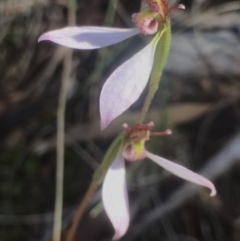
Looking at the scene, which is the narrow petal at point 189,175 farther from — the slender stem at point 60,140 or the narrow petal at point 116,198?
the slender stem at point 60,140

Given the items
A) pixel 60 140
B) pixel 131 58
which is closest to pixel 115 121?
pixel 60 140

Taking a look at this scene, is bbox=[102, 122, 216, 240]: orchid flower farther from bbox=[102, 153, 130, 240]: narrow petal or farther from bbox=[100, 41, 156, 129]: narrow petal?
bbox=[100, 41, 156, 129]: narrow petal

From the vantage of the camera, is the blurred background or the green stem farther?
the blurred background

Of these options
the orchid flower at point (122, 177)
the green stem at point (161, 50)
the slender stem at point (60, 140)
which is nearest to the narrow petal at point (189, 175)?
the orchid flower at point (122, 177)

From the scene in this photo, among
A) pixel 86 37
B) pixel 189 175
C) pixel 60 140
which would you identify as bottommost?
pixel 189 175

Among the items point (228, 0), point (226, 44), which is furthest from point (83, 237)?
point (228, 0)

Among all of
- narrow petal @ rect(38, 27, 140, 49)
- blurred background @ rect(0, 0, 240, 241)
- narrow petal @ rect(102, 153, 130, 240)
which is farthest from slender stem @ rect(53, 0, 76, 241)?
narrow petal @ rect(38, 27, 140, 49)

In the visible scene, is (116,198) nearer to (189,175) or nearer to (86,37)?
(189,175)
